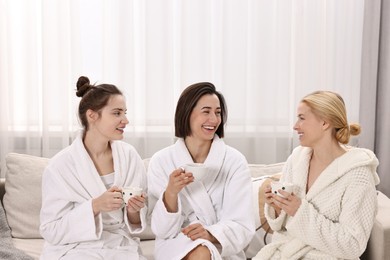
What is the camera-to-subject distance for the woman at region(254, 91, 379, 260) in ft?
8.09

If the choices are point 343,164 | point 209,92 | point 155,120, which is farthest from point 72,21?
point 343,164

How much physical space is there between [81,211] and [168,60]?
4.49 feet

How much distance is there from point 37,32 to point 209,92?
1.43 m

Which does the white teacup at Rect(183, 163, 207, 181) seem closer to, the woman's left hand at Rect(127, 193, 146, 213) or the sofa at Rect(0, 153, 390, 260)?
the woman's left hand at Rect(127, 193, 146, 213)

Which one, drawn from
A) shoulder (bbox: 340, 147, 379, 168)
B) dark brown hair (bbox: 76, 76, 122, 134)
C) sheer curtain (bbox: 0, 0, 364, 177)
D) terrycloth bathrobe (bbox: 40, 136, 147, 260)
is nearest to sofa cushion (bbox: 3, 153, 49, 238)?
sheer curtain (bbox: 0, 0, 364, 177)

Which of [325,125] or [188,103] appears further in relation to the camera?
[188,103]

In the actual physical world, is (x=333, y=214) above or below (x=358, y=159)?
below

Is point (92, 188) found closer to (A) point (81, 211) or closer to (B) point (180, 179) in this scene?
(A) point (81, 211)

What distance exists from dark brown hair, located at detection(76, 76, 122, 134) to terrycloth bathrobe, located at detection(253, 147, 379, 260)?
79 centimetres

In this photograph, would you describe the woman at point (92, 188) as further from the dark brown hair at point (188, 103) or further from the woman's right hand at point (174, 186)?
the dark brown hair at point (188, 103)

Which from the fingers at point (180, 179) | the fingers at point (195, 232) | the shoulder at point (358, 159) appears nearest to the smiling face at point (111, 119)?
the fingers at point (180, 179)

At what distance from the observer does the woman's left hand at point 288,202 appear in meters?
2.47

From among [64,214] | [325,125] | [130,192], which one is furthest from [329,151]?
[64,214]

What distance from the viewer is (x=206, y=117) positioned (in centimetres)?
265
